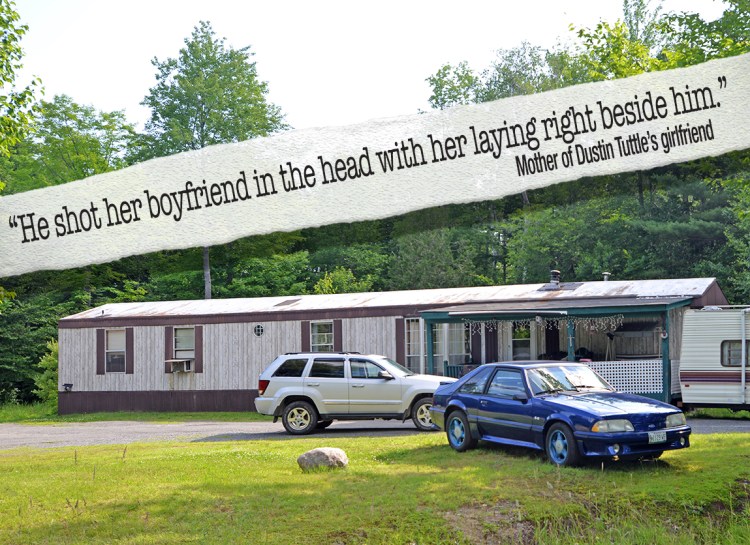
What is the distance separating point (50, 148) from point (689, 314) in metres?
35.5

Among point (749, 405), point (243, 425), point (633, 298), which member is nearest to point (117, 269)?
point (243, 425)

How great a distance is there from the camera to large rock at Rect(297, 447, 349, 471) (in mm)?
13219

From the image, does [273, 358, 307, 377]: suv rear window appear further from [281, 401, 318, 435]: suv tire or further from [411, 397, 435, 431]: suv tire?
[411, 397, 435, 431]: suv tire

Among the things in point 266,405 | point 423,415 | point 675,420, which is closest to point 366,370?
point 423,415

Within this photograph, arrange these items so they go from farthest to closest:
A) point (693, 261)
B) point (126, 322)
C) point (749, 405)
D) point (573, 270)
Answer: point (573, 270), point (693, 261), point (126, 322), point (749, 405)

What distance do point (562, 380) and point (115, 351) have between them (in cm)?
2105

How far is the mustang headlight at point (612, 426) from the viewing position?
40.2 ft

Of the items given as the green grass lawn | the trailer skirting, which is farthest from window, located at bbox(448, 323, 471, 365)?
the green grass lawn

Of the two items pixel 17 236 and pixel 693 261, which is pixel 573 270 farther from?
pixel 17 236

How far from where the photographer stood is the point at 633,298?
2478 cm

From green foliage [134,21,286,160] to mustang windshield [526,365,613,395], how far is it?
3328cm

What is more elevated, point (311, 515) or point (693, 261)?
point (693, 261)

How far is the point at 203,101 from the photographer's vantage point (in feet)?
151

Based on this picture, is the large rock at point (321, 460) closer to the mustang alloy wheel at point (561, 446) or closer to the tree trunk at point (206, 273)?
the mustang alloy wheel at point (561, 446)
